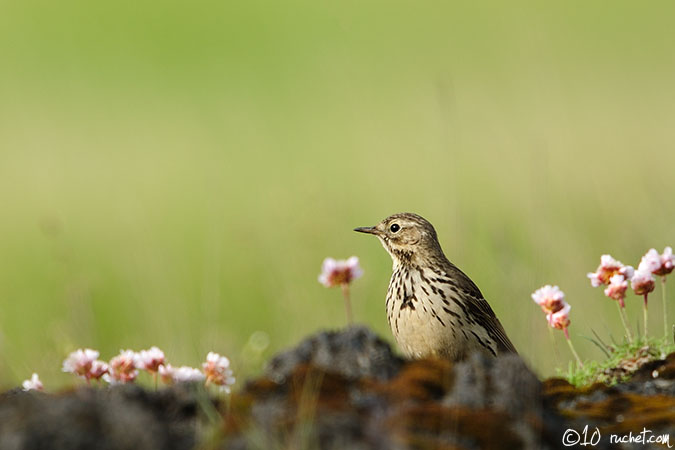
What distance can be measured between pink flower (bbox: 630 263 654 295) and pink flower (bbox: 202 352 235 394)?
216cm

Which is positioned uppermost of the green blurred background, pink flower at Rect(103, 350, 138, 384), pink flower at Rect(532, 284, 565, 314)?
the green blurred background

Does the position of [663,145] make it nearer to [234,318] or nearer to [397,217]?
[234,318]

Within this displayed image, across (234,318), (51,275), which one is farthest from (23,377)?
(51,275)

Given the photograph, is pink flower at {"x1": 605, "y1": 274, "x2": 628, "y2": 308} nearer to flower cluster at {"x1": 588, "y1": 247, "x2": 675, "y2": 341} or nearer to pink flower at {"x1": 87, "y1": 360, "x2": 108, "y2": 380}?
flower cluster at {"x1": 588, "y1": 247, "x2": 675, "y2": 341}

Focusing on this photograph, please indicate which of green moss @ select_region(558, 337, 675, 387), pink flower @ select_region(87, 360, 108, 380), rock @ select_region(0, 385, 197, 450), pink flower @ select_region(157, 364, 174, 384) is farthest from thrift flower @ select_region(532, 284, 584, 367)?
rock @ select_region(0, 385, 197, 450)

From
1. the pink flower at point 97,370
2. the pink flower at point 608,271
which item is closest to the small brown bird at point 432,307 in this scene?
the pink flower at point 608,271

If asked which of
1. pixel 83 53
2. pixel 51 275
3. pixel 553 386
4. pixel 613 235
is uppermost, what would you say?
pixel 83 53

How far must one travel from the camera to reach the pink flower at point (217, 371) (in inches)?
184

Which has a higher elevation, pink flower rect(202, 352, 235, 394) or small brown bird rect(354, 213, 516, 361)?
small brown bird rect(354, 213, 516, 361)

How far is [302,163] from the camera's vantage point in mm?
19375

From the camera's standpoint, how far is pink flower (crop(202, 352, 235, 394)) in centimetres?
466

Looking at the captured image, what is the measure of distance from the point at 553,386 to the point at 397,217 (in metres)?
2.65

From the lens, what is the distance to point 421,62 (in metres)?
27.4

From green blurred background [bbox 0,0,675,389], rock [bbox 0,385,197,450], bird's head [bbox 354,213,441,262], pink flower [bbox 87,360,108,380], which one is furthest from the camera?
green blurred background [bbox 0,0,675,389]
